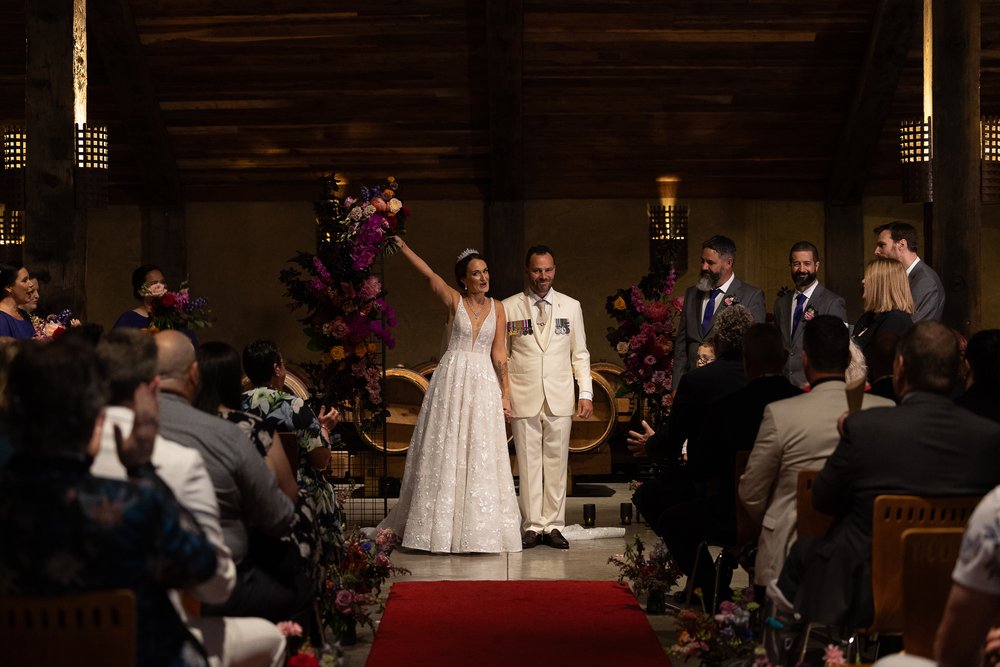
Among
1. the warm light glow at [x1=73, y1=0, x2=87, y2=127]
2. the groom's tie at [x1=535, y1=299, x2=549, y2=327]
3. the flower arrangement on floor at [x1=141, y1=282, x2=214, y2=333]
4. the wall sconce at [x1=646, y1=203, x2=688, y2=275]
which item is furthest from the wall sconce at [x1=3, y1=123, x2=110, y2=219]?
the wall sconce at [x1=646, y1=203, x2=688, y2=275]

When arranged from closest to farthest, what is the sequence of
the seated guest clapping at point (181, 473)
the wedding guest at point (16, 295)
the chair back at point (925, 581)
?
the seated guest clapping at point (181, 473), the chair back at point (925, 581), the wedding guest at point (16, 295)

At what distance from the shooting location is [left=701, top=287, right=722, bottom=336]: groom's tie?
7.31m

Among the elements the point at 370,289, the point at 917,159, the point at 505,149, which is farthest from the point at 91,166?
the point at 917,159

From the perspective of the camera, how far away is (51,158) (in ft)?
27.7

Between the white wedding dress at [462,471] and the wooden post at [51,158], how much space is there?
2645 millimetres

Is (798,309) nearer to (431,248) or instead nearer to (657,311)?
(657,311)

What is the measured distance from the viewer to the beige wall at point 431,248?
1291cm

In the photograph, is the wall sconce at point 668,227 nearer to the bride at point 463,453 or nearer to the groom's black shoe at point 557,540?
the bride at point 463,453

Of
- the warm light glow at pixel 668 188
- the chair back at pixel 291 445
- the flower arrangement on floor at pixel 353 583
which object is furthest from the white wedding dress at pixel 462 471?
the warm light glow at pixel 668 188

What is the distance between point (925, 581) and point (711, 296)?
14.4 ft

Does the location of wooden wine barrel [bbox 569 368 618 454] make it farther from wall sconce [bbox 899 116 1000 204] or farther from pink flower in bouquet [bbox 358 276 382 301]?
pink flower in bouquet [bbox 358 276 382 301]

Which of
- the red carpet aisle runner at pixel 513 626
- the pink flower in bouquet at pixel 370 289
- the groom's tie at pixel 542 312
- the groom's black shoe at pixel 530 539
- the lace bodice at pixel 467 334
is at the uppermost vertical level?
the pink flower in bouquet at pixel 370 289

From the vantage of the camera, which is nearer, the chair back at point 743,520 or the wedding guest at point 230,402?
the wedding guest at point 230,402

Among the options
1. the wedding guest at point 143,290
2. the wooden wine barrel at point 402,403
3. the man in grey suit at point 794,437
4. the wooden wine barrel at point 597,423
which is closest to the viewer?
the man in grey suit at point 794,437
